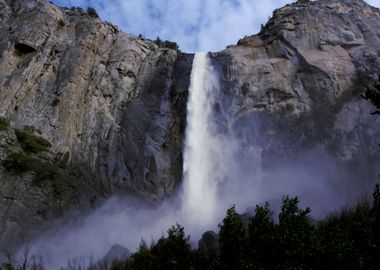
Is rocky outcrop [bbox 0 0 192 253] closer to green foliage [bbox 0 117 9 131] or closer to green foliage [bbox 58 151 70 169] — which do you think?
green foliage [bbox 58 151 70 169]

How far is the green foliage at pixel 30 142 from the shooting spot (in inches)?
1342

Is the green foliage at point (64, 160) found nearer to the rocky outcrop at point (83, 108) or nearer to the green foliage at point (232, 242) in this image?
the rocky outcrop at point (83, 108)

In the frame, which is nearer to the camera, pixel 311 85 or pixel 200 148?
pixel 200 148

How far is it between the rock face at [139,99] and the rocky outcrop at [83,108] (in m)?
0.09

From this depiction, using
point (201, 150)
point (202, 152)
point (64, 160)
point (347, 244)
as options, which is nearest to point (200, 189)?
point (202, 152)

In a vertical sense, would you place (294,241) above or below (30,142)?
below

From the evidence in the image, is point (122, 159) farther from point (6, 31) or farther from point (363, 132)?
point (363, 132)

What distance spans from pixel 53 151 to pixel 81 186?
3.42m

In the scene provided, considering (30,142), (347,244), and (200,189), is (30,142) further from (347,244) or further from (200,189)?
(347,244)

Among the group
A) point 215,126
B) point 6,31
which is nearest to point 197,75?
point 215,126

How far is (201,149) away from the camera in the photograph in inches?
1662

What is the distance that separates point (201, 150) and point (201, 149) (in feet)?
0.34

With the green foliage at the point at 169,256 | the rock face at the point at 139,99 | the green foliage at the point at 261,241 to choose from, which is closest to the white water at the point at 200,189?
the rock face at the point at 139,99

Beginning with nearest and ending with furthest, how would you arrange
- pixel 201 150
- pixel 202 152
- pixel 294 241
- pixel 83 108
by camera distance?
pixel 294 241 < pixel 83 108 < pixel 202 152 < pixel 201 150
